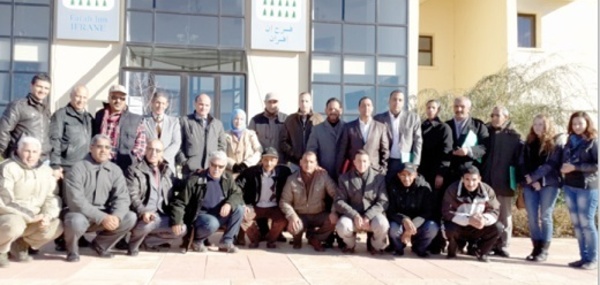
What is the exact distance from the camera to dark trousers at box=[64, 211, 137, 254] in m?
6.58

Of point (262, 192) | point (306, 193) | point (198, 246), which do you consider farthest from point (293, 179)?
point (198, 246)

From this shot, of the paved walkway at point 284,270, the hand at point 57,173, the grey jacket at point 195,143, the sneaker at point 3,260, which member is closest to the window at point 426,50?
the paved walkway at point 284,270

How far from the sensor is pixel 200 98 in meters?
8.10

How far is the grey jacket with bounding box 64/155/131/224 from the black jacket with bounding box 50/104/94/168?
0.32m

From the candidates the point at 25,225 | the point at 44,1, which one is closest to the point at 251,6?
the point at 44,1

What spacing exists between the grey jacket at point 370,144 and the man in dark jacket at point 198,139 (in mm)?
1767

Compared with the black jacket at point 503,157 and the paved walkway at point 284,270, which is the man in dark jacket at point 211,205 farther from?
the black jacket at point 503,157

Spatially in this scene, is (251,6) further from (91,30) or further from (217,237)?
(217,237)

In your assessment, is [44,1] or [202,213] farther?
[44,1]

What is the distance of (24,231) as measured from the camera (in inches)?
250

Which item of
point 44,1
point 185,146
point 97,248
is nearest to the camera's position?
point 97,248

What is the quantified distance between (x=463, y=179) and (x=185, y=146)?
3719 millimetres

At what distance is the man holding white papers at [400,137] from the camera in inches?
309

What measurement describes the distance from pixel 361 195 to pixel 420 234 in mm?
911
